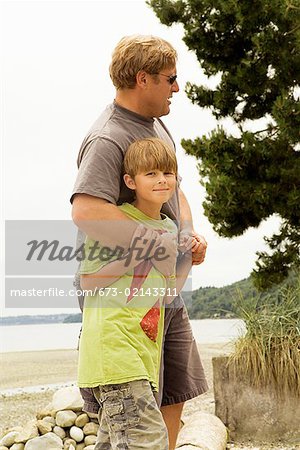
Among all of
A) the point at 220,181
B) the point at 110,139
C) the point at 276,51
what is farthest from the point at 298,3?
the point at 110,139

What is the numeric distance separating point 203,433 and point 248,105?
285cm

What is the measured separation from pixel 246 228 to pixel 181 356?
358 centimetres

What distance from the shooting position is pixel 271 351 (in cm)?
402

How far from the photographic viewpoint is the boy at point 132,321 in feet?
5.82

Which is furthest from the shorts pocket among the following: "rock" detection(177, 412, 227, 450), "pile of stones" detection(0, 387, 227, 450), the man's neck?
"pile of stones" detection(0, 387, 227, 450)

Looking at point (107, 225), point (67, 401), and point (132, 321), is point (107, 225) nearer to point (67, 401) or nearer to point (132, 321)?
point (132, 321)

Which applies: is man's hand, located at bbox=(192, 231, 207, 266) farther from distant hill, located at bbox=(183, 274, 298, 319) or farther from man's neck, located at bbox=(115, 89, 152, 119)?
distant hill, located at bbox=(183, 274, 298, 319)

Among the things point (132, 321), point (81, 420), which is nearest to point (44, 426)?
point (81, 420)

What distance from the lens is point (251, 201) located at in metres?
5.39

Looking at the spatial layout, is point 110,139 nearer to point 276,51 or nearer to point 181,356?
point 181,356

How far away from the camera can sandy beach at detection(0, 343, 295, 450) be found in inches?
182

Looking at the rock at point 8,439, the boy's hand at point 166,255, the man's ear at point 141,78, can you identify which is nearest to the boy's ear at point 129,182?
the boy's hand at point 166,255

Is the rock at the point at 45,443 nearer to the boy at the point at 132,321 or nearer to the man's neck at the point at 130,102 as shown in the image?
the boy at the point at 132,321

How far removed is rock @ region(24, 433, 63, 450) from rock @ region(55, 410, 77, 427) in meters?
0.11
